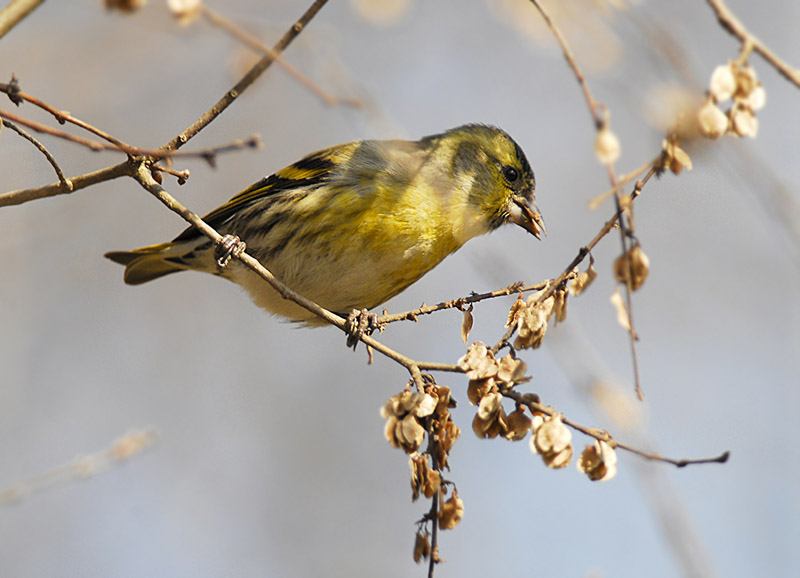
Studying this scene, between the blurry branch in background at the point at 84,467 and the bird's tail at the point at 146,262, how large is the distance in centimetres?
100

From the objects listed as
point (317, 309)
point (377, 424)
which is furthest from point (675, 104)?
point (377, 424)

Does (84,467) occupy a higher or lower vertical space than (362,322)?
lower

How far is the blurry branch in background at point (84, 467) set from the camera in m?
3.04

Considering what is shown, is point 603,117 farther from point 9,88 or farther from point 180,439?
point 180,439

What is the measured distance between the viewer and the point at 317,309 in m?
2.97

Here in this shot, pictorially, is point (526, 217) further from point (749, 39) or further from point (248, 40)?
point (248, 40)

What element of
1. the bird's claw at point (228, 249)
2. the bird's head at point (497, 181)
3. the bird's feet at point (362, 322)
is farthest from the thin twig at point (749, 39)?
the bird's head at point (497, 181)

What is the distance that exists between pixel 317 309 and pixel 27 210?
3584 mm

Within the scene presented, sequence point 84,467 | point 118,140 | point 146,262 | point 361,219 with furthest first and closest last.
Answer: point 146,262 → point 361,219 → point 84,467 → point 118,140

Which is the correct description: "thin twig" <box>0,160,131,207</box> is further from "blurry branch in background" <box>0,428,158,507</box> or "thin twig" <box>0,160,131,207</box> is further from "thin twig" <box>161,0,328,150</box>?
"blurry branch in background" <box>0,428,158,507</box>

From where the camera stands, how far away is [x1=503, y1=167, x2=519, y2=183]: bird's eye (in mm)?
4398

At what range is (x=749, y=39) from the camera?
1.99m

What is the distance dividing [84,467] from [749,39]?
2.87 m

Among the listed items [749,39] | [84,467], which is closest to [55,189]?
[84,467]
